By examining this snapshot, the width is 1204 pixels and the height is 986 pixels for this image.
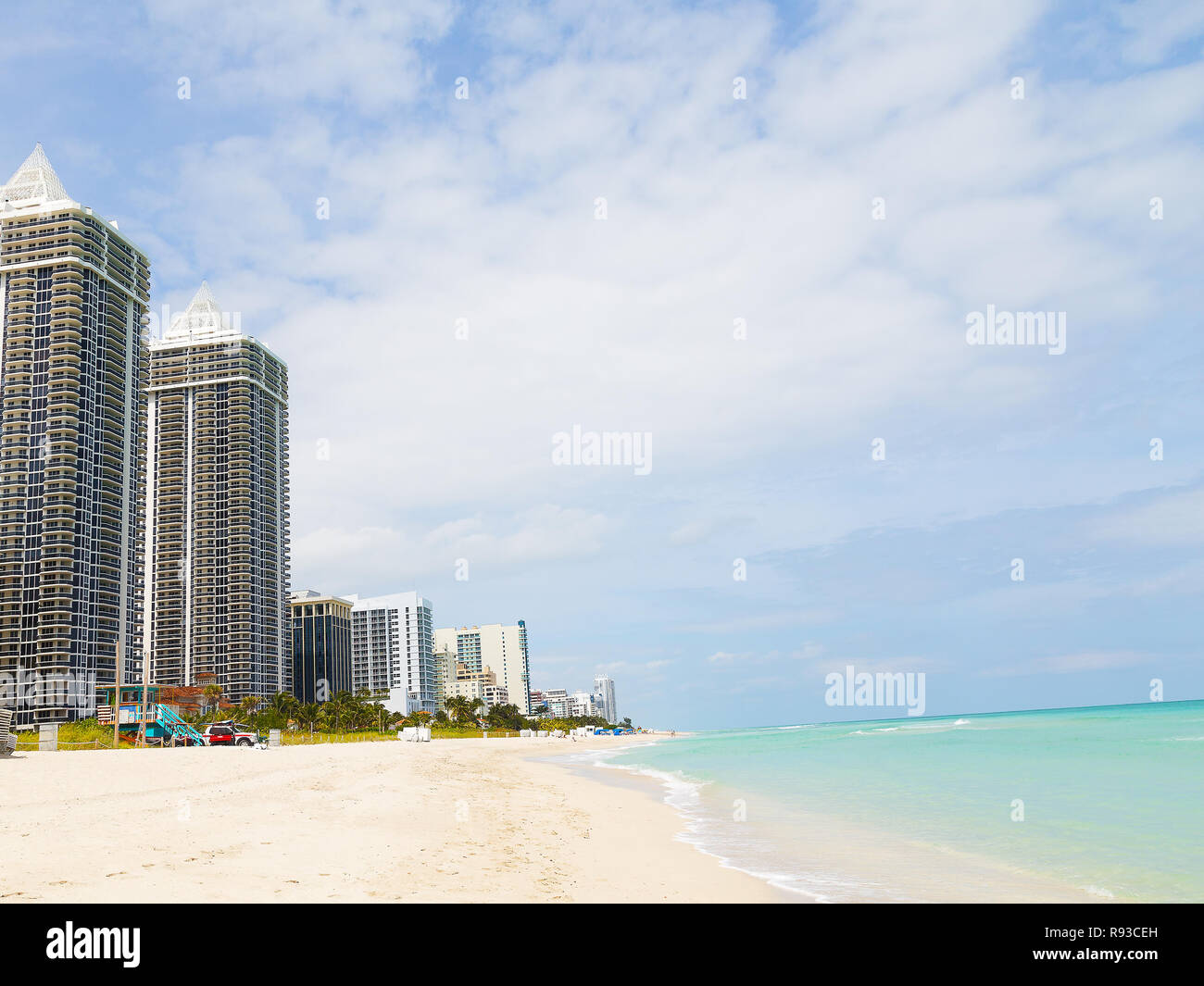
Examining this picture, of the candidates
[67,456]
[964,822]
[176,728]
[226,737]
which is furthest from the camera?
[67,456]

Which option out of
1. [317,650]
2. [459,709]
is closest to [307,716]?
[459,709]

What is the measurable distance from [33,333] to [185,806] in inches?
4831

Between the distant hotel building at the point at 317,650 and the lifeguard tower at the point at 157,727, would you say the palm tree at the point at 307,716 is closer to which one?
the lifeguard tower at the point at 157,727

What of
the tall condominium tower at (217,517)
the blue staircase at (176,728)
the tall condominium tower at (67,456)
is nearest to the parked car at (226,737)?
the blue staircase at (176,728)

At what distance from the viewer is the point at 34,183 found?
422 feet

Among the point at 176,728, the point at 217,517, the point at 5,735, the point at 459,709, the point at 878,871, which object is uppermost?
the point at 217,517

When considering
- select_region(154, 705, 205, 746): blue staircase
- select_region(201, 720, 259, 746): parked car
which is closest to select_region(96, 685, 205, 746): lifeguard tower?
select_region(154, 705, 205, 746): blue staircase

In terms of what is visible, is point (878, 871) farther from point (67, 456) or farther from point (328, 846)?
point (67, 456)

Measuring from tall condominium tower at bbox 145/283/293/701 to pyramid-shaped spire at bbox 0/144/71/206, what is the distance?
33844 millimetres

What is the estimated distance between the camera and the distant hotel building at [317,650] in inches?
7357

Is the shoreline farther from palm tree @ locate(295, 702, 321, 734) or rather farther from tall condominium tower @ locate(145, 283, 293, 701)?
tall condominium tower @ locate(145, 283, 293, 701)

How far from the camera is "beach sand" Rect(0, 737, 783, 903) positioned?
957cm

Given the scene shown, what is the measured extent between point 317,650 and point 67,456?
89.1 metres
